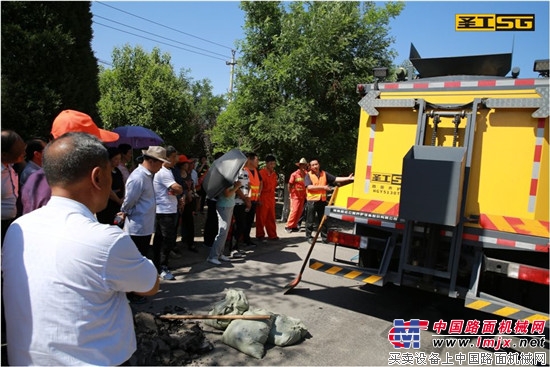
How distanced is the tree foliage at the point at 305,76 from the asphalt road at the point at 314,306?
4.43 meters

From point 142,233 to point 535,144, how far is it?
4.41 m

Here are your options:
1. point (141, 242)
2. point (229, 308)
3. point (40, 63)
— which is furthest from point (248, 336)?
point (40, 63)

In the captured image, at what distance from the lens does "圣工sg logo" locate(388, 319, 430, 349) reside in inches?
156

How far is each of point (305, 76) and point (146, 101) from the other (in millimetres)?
6318

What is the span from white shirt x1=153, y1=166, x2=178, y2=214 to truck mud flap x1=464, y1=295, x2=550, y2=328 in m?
3.87

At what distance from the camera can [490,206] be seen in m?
4.07

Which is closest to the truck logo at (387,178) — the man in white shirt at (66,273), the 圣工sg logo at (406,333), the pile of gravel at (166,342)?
the 圣工sg logo at (406,333)

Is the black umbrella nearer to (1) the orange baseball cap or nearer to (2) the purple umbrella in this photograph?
(1) the orange baseball cap

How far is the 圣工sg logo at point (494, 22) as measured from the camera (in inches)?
183

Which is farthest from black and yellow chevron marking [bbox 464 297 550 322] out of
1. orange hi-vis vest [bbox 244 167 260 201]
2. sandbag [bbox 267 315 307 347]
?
orange hi-vis vest [bbox 244 167 260 201]

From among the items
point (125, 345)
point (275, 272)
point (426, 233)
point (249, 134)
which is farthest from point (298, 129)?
point (125, 345)

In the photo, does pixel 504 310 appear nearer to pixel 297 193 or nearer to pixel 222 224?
pixel 222 224

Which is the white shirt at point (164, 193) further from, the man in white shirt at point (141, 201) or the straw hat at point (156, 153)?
the straw hat at point (156, 153)

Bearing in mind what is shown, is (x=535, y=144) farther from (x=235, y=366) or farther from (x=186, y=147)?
(x=186, y=147)
